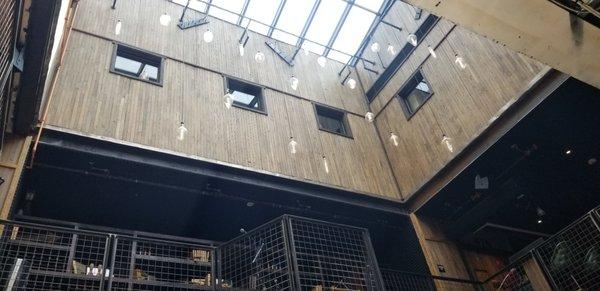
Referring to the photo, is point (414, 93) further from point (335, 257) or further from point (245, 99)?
point (335, 257)

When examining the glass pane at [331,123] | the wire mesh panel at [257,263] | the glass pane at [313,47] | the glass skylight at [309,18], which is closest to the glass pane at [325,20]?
the glass skylight at [309,18]

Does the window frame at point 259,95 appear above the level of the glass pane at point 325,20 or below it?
below

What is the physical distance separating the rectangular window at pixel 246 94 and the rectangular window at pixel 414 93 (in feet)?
12.7

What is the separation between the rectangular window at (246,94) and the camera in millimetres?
11258

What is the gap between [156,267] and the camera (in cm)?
773

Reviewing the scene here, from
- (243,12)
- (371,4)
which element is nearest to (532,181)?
(371,4)

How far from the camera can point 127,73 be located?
390 inches

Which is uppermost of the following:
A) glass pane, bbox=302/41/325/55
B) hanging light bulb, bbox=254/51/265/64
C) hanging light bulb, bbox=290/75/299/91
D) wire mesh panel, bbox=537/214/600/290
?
glass pane, bbox=302/41/325/55

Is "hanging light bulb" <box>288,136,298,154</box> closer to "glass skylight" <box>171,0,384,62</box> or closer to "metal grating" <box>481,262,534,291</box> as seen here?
"glass skylight" <box>171,0,384,62</box>

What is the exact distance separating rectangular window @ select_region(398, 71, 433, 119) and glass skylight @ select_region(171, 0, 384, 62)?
99.4 inches

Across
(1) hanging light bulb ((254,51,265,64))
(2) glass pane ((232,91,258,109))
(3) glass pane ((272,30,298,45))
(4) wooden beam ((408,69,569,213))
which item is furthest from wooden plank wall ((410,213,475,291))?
(3) glass pane ((272,30,298,45))

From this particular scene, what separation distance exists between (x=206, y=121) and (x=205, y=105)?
0.50 meters

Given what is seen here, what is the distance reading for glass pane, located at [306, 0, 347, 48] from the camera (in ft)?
41.0

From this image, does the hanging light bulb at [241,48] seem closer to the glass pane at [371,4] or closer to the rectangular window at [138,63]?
the rectangular window at [138,63]
